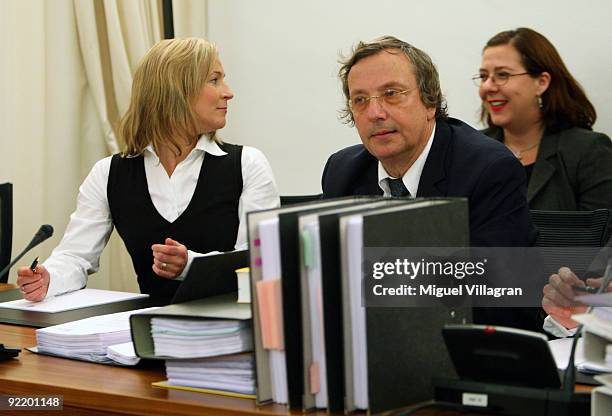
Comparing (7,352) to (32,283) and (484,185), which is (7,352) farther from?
(484,185)

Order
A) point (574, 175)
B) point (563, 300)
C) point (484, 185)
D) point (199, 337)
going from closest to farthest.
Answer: point (199, 337), point (563, 300), point (484, 185), point (574, 175)

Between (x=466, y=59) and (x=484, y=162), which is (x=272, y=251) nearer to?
(x=484, y=162)

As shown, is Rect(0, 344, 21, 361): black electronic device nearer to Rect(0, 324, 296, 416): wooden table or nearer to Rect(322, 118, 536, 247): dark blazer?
Rect(0, 324, 296, 416): wooden table

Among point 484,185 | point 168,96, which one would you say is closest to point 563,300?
point 484,185

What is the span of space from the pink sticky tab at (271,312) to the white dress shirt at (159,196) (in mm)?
1263

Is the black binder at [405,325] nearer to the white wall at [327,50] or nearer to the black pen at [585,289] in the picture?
the black pen at [585,289]

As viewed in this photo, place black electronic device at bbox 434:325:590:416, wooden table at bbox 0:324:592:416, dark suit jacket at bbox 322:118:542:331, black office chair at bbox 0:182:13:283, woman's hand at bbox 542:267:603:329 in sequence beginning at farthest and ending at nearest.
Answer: black office chair at bbox 0:182:13:283, dark suit jacket at bbox 322:118:542:331, woman's hand at bbox 542:267:603:329, wooden table at bbox 0:324:592:416, black electronic device at bbox 434:325:590:416

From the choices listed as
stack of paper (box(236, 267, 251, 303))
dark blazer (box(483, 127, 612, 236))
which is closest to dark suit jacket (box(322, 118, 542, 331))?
stack of paper (box(236, 267, 251, 303))

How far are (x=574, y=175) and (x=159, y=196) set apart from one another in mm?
1523

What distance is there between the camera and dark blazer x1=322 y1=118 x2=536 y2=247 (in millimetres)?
1984

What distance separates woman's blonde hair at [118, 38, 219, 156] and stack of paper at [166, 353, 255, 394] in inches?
50.8

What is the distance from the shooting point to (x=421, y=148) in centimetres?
217

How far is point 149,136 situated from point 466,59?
157 centimetres

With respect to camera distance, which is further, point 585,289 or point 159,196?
point 159,196
